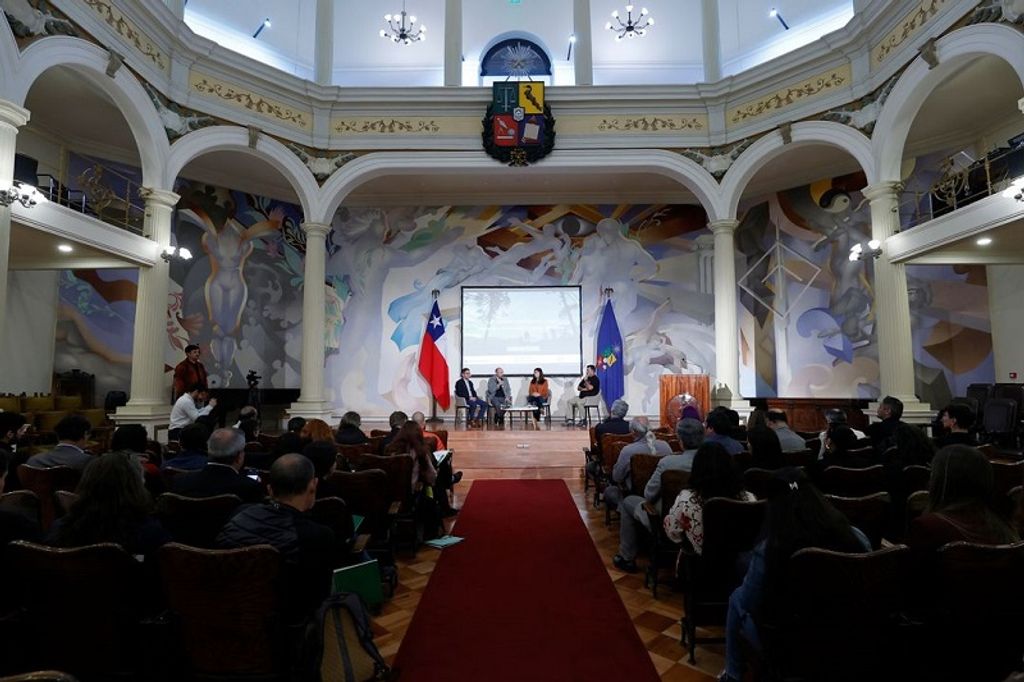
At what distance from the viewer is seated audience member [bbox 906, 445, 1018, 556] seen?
69.1 inches

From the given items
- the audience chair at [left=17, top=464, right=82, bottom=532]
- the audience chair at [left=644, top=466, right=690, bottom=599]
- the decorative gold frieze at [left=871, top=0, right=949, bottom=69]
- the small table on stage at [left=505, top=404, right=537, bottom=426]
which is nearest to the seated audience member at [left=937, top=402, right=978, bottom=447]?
the audience chair at [left=644, top=466, right=690, bottom=599]

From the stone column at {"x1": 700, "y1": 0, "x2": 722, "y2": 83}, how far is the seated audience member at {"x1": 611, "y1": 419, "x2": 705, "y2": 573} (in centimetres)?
813

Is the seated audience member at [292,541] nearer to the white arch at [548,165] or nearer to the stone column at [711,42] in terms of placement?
the white arch at [548,165]

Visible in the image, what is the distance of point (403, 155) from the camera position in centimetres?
944

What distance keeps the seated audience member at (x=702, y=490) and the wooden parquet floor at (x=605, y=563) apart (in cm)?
48

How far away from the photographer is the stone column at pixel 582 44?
9430 mm

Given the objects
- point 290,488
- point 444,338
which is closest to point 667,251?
point 444,338

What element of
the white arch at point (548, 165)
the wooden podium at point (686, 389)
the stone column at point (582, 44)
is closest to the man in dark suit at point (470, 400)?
the wooden podium at point (686, 389)

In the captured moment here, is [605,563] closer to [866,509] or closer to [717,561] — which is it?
[717,561]

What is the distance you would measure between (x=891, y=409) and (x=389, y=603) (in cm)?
416

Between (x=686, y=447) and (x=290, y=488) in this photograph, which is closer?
(x=290, y=488)

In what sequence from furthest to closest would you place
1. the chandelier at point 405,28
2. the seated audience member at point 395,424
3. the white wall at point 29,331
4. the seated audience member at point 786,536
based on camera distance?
the chandelier at point 405,28 → the white wall at point 29,331 → the seated audience member at point 395,424 → the seated audience member at point 786,536

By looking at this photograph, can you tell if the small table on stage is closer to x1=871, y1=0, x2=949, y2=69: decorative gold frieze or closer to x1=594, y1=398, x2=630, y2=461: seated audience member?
x1=594, y1=398, x2=630, y2=461: seated audience member

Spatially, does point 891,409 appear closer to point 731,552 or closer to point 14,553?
point 731,552
